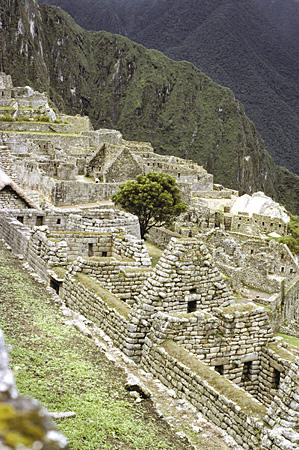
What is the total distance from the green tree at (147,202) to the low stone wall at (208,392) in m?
18.1

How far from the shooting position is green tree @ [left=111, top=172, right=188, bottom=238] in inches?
983

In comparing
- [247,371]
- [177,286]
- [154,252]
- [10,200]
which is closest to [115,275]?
[177,286]

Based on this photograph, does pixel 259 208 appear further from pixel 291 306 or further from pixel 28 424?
pixel 28 424

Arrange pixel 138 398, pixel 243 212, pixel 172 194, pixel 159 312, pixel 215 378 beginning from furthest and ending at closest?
pixel 243 212, pixel 172 194, pixel 159 312, pixel 215 378, pixel 138 398

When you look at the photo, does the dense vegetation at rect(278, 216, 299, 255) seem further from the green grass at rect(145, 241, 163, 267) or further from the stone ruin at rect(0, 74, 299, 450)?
the stone ruin at rect(0, 74, 299, 450)

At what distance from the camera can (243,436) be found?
4754 mm

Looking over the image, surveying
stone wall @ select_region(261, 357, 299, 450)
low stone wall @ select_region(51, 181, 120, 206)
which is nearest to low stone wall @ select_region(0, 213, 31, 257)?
stone wall @ select_region(261, 357, 299, 450)

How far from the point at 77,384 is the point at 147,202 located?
21.2 metres

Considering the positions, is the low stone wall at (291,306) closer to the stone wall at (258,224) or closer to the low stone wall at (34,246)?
the stone wall at (258,224)

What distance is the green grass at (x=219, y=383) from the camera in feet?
15.9

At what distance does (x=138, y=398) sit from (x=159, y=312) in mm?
1705

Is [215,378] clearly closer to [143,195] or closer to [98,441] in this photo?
[98,441]

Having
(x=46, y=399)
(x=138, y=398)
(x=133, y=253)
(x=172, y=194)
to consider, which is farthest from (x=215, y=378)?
(x=172, y=194)

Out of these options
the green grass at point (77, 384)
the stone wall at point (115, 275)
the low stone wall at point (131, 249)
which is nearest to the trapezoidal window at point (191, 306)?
the green grass at point (77, 384)
